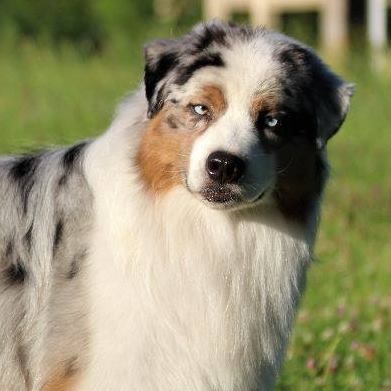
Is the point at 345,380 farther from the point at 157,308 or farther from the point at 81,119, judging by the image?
the point at 81,119

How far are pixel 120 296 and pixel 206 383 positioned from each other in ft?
1.72

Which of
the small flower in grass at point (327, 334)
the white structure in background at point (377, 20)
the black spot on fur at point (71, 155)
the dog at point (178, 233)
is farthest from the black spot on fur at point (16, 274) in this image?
the white structure in background at point (377, 20)

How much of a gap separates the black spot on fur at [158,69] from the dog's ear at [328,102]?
0.62 metres

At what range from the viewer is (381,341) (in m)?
6.72

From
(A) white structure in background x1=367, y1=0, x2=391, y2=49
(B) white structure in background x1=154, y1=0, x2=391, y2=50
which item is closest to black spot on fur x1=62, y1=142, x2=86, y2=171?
(B) white structure in background x1=154, y1=0, x2=391, y2=50

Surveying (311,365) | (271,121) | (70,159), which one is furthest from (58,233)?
(311,365)

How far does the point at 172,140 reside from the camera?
454 centimetres

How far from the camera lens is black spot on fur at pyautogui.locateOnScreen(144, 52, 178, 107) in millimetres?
4641

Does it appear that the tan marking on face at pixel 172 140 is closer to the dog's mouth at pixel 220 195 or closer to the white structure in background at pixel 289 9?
the dog's mouth at pixel 220 195

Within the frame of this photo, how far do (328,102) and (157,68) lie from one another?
0.75m

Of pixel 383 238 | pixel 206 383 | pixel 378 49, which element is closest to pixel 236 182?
pixel 206 383

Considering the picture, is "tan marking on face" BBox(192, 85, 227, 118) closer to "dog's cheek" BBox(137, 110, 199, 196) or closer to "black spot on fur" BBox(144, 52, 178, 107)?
"dog's cheek" BBox(137, 110, 199, 196)

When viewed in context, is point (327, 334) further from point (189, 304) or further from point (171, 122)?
point (171, 122)

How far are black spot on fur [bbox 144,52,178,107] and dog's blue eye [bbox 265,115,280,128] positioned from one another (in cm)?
47
